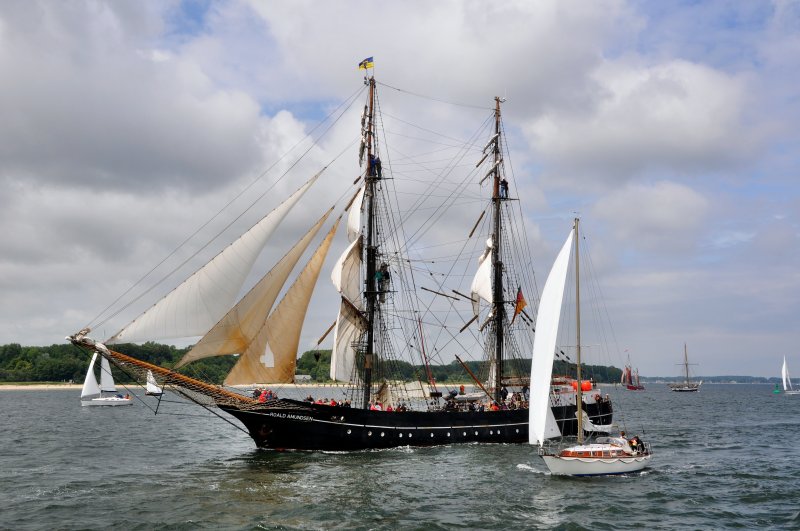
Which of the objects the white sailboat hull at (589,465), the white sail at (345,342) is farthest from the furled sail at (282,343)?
the white sailboat hull at (589,465)

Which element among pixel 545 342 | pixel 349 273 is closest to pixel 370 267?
pixel 349 273

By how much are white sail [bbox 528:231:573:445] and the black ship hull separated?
10765 mm

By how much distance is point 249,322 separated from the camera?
38.5 m

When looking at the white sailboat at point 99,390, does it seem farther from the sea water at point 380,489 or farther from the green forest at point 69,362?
the sea water at point 380,489

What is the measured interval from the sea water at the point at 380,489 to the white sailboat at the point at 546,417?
0.81 m

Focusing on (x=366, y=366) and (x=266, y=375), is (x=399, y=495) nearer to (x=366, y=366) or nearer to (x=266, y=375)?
(x=266, y=375)

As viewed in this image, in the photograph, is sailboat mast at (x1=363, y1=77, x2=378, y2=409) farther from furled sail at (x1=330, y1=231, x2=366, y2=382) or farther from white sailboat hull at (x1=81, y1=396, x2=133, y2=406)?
white sailboat hull at (x1=81, y1=396, x2=133, y2=406)

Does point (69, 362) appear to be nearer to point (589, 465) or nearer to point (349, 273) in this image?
point (349, 273)

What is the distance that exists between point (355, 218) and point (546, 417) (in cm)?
1873

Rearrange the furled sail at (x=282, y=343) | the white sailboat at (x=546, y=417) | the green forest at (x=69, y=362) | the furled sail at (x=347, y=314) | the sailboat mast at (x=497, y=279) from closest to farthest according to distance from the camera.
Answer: the white sailboat at (x=546, y=417) < the furled sail at (x=282, y=343) < the furled sail at (x=347, y=314) < the sailboat mast at (x=497, y=279) < the green forest at (x=69, y=362)

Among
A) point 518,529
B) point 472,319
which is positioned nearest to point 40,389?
point 472,319

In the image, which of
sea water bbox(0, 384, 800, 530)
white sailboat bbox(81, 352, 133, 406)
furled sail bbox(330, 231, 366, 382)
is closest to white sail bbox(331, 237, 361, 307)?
furled sail bbox(330, 231, 366, 382)

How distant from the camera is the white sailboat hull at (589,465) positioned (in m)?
32.3

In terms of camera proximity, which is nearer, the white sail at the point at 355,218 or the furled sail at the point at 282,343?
the furled sail at the point at 282,343
